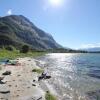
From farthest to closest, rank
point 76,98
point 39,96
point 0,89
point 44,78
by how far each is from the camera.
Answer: point 44,78, point 76,98, point 0,89, point 39,96

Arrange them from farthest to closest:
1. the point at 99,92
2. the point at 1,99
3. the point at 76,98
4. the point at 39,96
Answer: the point at 99,92, the point at 76,98, the point at 39,96, the point at 1,99

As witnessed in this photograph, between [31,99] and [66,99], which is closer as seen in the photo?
[31,99]

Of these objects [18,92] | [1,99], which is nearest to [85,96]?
[18,92]

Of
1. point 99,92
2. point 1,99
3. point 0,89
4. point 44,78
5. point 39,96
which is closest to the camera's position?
point 1,99

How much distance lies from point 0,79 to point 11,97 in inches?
482

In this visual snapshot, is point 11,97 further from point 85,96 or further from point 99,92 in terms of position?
point 99,92

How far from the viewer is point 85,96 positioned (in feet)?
103

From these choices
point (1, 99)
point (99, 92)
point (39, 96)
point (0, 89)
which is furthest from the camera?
point (99, 92)

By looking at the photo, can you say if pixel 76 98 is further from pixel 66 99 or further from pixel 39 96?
pixel 39 96

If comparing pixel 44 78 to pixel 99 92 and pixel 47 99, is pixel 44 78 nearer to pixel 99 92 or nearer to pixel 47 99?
pixel 99 92

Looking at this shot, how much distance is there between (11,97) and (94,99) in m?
12.8

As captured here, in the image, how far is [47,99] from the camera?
25406 mm

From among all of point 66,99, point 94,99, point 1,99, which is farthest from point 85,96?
point 1,99

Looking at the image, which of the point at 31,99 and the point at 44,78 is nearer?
the point at 31,99
